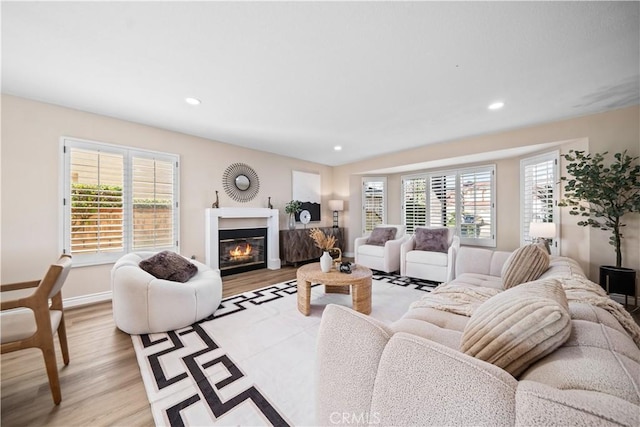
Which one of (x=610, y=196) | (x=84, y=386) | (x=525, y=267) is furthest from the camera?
(x=610, y=196)

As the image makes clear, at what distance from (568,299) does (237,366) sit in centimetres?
215

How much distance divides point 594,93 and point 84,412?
195 inches

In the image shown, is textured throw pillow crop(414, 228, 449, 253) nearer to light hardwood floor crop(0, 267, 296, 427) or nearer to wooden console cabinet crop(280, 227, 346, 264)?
wooden console cabinet crop(280, 227, 346, 264)

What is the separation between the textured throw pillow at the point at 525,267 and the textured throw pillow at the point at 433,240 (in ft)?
6.14

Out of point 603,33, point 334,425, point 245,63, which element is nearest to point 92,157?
point 245,63

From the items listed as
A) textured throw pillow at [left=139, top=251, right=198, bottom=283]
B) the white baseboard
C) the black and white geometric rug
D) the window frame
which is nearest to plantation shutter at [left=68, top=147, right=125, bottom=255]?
the white baseboard

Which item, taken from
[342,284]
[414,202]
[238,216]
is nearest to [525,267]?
[342,284]

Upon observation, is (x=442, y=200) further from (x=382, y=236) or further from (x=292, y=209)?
(x=292, y=209)

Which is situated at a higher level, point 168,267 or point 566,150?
point 566,150

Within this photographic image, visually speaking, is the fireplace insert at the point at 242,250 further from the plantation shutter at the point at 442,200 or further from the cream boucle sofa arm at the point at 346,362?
the cream boucle sofa arm at the point at 346,362

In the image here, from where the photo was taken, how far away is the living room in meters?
2.30

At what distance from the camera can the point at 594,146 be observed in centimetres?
297

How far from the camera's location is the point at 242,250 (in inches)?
179

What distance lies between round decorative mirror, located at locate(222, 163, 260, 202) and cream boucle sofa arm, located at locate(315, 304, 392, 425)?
12.8 feet
